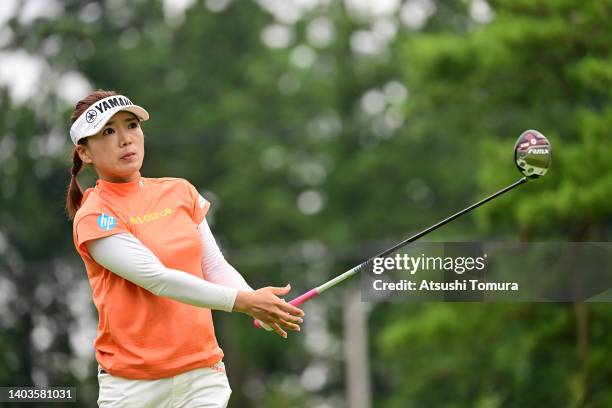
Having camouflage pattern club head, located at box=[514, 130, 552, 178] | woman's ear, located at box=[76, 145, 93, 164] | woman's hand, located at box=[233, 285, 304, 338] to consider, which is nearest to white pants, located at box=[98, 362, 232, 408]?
woman's hand, located at box=[233, 285, 304, 338]

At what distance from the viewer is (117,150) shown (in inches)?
178

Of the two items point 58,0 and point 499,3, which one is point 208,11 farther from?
point 499,3

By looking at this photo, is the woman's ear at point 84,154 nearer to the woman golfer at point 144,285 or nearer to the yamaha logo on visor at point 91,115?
the woman golfer at point 144,285

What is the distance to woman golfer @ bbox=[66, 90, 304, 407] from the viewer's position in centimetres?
435

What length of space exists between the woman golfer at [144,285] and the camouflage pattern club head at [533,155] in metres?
1.57

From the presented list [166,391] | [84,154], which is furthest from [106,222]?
[166,391]

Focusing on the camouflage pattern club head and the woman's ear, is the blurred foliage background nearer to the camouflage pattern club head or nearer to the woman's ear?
the camouflage pattern club head

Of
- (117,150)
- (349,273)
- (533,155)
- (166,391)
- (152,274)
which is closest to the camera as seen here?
(152,274)

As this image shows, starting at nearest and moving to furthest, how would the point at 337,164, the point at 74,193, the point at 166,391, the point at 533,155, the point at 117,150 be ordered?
the point at 166,391 → the point at 117,150 → the point at 74,193 → the point at 533,155 → the point at 337,164

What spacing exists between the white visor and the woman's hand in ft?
2.59

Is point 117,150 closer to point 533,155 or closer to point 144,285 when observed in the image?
point 144,285

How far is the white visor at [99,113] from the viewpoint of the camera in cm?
446

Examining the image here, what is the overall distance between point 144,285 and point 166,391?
→ 40 cm

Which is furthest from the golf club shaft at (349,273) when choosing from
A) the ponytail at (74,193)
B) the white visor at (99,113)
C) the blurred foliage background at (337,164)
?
the blurred foliage background at (337,164)
